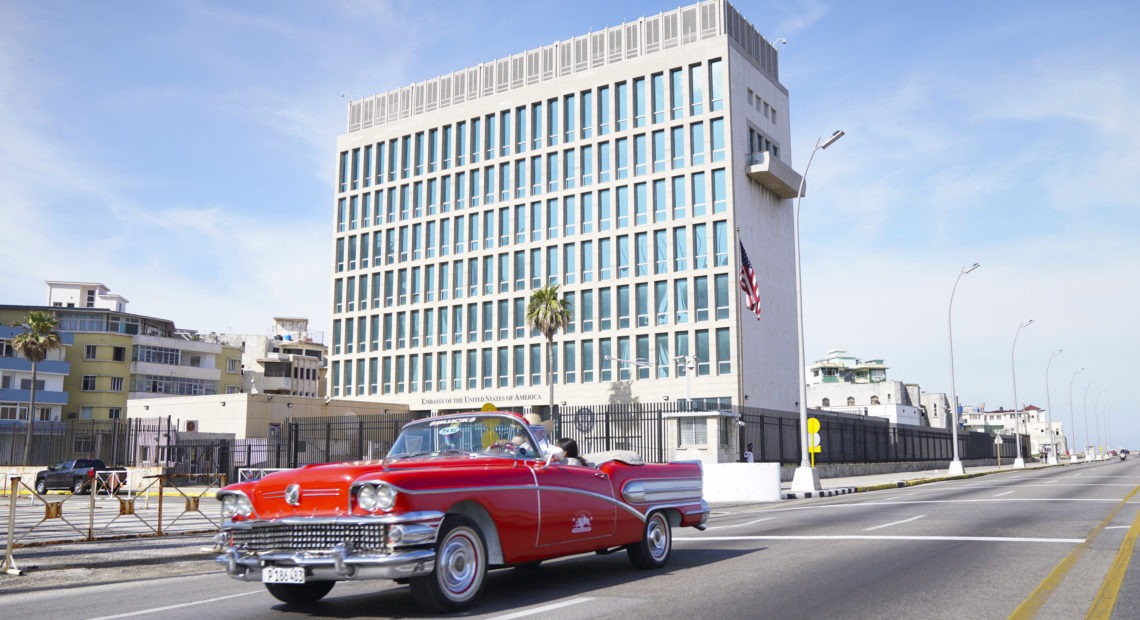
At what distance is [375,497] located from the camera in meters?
6.81

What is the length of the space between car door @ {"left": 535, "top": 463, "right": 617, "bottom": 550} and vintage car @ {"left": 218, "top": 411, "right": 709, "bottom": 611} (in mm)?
11

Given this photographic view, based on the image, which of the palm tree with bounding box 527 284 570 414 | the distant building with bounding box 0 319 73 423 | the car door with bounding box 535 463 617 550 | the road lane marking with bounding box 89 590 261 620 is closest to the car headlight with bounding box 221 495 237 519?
the road lane marking with bounding box 89 590 261 620

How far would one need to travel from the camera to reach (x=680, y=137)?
194 ft

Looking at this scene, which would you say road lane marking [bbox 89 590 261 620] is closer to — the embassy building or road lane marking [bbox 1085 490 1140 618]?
road lane marking [bbox 1085 490 1140 618]

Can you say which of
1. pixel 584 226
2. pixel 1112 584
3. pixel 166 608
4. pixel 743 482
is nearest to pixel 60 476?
pixel 743 482

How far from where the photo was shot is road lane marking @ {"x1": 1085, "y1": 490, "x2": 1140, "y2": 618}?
7.07 meters

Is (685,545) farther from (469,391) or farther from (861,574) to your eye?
(469,391)

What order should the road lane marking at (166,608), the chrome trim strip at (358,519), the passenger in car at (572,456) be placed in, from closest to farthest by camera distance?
1. the chrome trim strip at (358,519)
2. the road lane marking at (166,608)
3. the passenger in car at (572,456)

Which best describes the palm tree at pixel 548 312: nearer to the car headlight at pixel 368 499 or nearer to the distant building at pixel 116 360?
the distant building at pixel 116 360

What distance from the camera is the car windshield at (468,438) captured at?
27.4 ft

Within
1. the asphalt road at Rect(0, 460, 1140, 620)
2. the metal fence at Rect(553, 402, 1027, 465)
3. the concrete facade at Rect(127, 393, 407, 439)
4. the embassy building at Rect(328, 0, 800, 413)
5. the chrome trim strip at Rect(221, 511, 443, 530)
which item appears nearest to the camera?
the chrome trim strip at Rect(221, 511, 443, 530)

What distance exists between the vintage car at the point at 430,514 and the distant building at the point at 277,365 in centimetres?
9818

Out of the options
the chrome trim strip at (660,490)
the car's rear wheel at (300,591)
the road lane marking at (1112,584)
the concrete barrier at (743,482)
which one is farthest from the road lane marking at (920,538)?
the concrete barrier at (743,482)

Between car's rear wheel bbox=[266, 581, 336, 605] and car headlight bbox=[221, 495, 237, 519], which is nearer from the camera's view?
car headlight bbox=[221, 495, 237, 519]
